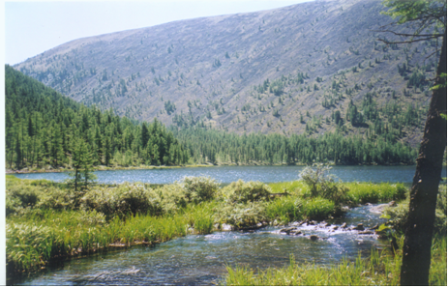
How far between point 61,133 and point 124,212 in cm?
521

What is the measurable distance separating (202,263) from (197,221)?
284 cm

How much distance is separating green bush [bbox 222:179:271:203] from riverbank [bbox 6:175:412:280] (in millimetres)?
42

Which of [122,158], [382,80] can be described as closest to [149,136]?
[122,158]

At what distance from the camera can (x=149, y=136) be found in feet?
43.8

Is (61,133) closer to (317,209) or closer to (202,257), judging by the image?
(202,257)

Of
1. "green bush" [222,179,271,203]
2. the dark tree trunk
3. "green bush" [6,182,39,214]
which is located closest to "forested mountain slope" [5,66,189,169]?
"green bush" [6,182,39,214]

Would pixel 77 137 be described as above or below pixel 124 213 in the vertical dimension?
above

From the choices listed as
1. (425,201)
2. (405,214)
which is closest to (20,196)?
(425,201)

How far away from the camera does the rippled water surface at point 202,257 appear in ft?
16.8

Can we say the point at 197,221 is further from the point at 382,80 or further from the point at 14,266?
the point at 382,80

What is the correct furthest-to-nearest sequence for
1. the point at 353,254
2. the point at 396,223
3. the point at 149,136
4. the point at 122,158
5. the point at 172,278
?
1. the point at 149,136
2. the point at 122,158
3. the point at 396,223
4. the point at 353,254
5. the point at 172,278

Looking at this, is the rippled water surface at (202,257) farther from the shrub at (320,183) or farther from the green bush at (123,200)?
the shrub at (320,183)

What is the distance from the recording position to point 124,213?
843cm

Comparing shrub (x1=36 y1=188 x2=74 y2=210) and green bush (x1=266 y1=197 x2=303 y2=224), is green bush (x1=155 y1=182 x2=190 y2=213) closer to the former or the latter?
shrub (x1=36 y1=188 x2=74 y2=210)
